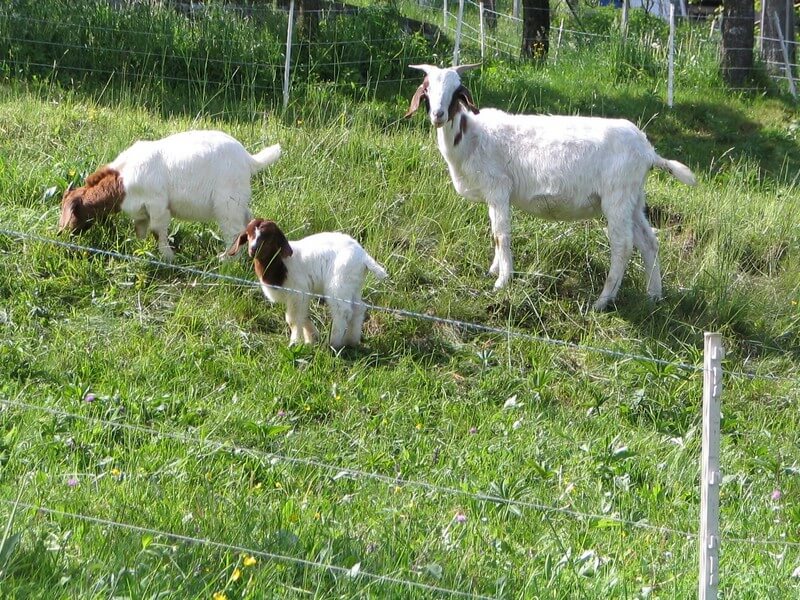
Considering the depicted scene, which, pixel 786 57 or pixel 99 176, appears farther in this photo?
pixel 786 57

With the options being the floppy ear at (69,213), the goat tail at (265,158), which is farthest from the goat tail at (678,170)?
the floppy ear at (69,213)

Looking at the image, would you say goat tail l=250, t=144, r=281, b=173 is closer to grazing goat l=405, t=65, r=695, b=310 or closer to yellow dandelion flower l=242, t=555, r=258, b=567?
grazing goat l=405, t=65, r=695, b=310

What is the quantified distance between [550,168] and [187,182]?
8.80 ft

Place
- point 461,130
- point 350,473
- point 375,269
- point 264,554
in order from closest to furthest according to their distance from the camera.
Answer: point 264,554, point 350,473, point 375,269, point 461,130

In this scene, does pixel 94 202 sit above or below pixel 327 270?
above

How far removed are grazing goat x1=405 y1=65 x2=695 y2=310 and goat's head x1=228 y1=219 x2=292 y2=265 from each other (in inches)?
70.3

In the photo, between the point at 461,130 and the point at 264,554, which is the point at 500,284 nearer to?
the point at 461,130

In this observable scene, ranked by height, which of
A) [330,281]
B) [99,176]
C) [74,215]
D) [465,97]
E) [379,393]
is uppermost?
[465,97]

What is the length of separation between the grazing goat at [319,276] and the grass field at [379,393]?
0.26 m

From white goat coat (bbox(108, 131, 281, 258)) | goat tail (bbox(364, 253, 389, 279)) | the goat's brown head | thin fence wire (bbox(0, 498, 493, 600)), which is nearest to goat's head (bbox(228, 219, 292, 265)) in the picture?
goat tail (bbox(364, 253, 389, 279))

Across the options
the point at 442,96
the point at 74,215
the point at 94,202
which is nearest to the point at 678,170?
the point at 442,96

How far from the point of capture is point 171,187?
7.93 m

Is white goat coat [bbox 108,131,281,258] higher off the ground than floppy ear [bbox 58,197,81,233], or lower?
higher

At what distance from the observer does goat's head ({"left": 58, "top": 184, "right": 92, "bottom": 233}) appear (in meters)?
8.00
